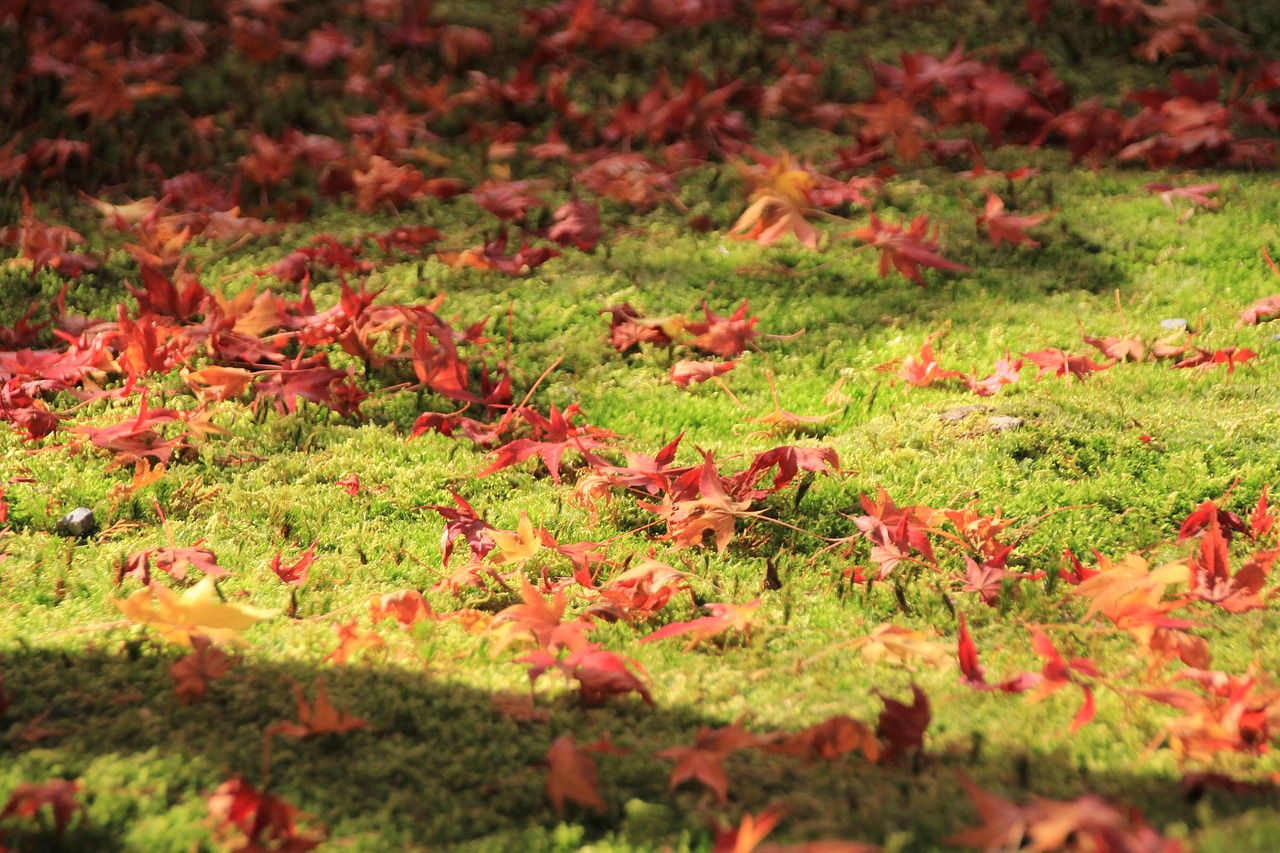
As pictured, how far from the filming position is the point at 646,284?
12.1 feet

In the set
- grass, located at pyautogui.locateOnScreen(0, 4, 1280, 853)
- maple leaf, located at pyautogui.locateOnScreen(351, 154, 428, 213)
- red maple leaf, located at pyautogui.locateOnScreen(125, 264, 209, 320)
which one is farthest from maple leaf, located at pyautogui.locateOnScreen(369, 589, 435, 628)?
maple leaf, located at pyautogui.locateOnScreen(351, 154, 428, 213)

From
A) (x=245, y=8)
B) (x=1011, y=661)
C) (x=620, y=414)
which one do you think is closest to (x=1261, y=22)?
(x=620, y=414)

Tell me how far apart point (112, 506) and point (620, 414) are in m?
1.31

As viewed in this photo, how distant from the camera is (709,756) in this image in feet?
5.12

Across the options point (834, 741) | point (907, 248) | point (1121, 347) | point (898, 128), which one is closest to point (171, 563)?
point (834, 741)

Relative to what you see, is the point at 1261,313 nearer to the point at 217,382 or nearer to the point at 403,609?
the point at 403,609

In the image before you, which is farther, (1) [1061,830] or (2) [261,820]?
(2) [261,820]

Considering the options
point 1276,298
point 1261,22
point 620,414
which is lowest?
point 620,414

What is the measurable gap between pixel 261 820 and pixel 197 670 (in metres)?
0.46

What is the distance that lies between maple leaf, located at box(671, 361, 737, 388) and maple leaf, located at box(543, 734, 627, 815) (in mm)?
1723

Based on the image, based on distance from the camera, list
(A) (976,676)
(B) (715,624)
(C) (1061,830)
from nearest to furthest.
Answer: (C) (1061,830), (A) (976,676), (B) (715,624)

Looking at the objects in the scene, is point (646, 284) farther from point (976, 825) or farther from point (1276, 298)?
point (976, 825)

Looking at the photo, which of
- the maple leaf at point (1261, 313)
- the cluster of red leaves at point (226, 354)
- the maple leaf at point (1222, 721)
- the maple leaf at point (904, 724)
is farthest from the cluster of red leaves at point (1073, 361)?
the maple leaf at point (904, 724)

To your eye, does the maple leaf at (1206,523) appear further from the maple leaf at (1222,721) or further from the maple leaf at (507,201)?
the maple leaf at (507,201)
